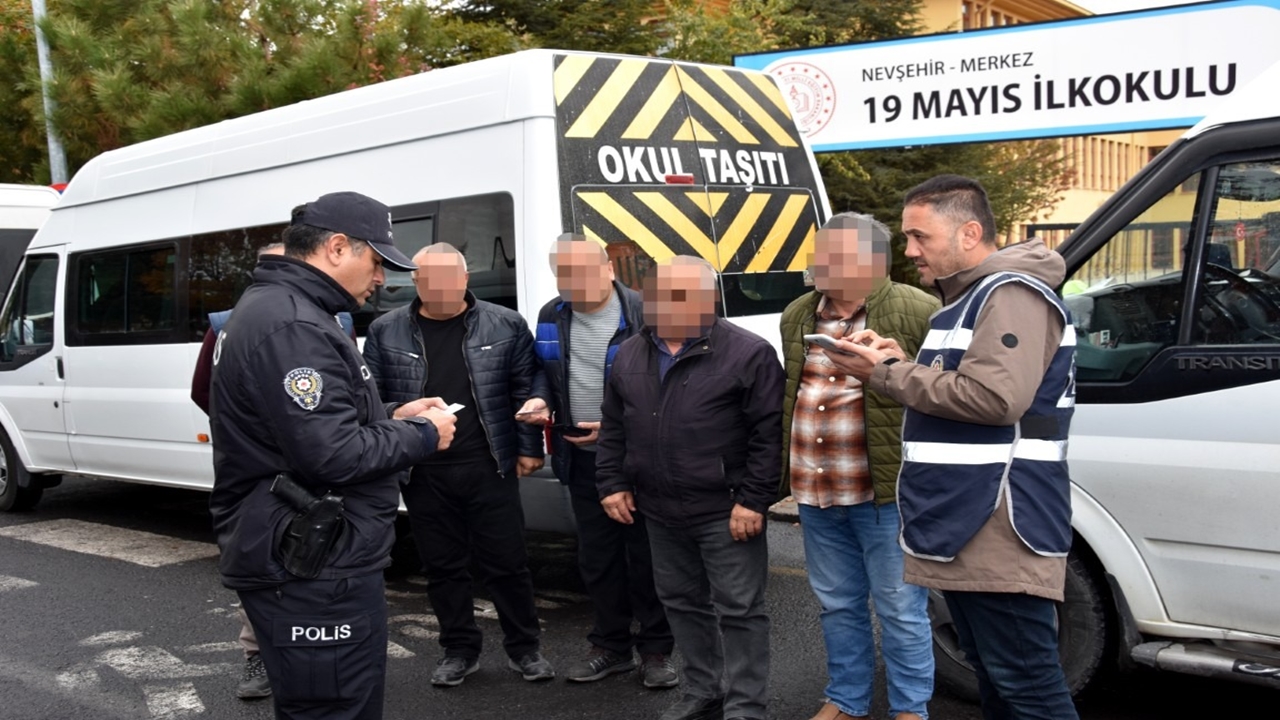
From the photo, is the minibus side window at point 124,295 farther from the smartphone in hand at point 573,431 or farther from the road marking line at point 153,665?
the smartphone in hand at point 573,431

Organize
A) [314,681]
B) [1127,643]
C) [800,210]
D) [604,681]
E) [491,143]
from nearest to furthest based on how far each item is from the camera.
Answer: [314,681]
[1127,643]
[604,681]
[491,143]
[800,210]

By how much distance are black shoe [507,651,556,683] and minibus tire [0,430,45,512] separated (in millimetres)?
5784

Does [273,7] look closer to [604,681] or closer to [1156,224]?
[604,681]

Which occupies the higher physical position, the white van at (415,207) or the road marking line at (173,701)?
the white van at (415,207)

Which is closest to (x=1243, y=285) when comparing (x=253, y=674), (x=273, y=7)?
(x=253, y=674)

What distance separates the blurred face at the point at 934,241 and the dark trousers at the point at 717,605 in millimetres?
1308

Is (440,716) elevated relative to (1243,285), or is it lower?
lower

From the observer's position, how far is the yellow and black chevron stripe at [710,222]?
5961mm

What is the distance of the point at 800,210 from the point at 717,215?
72 centimetres

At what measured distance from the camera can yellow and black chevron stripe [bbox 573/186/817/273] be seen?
5961 millimetres

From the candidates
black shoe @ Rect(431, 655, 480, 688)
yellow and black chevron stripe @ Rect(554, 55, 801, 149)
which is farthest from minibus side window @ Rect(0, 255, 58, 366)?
black shoe @ Rect(431, 655, 480, 688)

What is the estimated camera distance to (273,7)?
42.9 ft

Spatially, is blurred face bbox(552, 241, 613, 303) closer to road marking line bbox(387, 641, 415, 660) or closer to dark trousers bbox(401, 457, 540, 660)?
dark trousers bbox(401, 457, 540, 660)

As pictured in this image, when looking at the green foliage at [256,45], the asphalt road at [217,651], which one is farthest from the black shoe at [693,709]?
the green foliage at [256,45]
